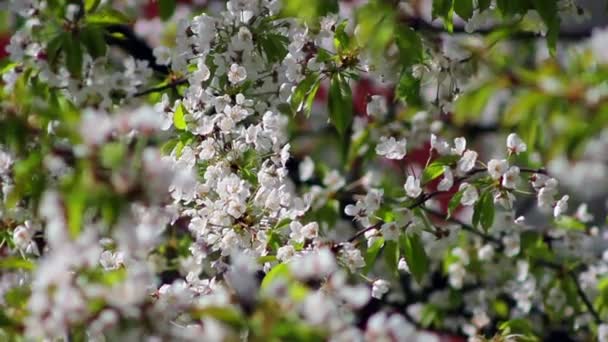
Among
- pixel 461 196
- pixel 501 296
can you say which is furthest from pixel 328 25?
pixel 501 296

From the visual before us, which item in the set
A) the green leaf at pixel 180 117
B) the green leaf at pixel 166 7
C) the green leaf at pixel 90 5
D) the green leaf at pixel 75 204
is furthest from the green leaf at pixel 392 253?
the green leaf at pixel 75 204

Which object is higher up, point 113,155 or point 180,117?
point 113,155

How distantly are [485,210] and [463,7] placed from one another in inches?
15.5

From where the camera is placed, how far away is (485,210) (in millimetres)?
1857

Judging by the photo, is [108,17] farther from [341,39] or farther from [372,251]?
[372,251]

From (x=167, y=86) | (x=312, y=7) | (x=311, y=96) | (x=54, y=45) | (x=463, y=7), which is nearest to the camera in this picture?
(x=312, y=7)

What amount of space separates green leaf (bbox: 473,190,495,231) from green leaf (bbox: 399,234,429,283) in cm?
13

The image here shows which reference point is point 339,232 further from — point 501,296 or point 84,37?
point 84,37

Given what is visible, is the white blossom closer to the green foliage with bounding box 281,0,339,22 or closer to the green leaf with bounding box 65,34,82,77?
the green foliage with bounding box 281,0,339,22

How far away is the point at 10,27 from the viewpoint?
6.68 feet

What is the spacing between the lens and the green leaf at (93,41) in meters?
1.71

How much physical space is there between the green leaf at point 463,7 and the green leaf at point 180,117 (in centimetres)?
59

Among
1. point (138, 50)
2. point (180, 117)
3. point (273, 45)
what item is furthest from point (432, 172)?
point (138, 50)

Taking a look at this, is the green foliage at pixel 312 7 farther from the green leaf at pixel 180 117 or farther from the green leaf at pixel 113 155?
the green leaf at pixel 113 155
